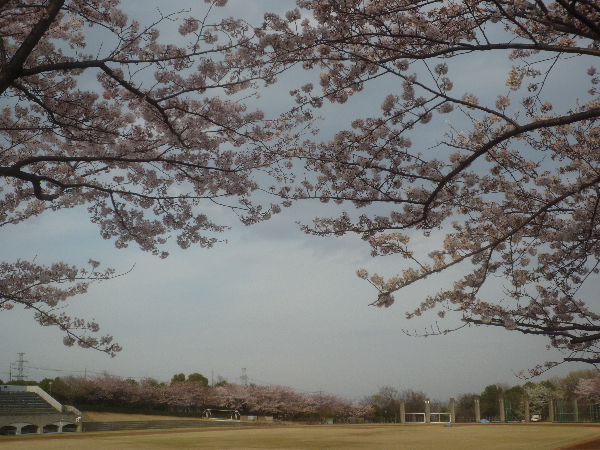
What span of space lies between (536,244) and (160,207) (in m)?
6.02

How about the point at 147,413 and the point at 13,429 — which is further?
the point at 147,413

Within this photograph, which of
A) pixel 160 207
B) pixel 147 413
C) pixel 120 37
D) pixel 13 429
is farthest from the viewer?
pixel 147 413

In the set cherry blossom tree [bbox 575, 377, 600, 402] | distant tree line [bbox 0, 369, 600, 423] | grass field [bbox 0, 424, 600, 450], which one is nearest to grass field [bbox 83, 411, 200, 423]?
distant tree line [bbox 0, 369, 600, 423]

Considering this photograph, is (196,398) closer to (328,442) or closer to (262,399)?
(262,399)

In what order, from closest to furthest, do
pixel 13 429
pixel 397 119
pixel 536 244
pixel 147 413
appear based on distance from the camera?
pixel 397 119, pixel 536 244, pixel 13 429, pixel 147 413

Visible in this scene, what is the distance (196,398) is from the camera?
48.6m

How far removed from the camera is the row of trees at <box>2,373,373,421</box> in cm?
4369

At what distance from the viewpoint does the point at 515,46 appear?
184 inches

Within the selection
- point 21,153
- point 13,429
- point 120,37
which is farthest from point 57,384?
point 120,37

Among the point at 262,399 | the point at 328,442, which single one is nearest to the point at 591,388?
the point at 328,442

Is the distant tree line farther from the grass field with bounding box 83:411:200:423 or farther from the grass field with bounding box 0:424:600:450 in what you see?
the grass field with bounding box 0:424:600:450

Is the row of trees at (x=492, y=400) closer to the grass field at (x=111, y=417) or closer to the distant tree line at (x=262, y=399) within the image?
the distant tree line at (x=262, y=399)

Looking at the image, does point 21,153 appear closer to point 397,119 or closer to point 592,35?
point 397,119

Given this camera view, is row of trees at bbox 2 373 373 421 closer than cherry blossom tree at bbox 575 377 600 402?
No
